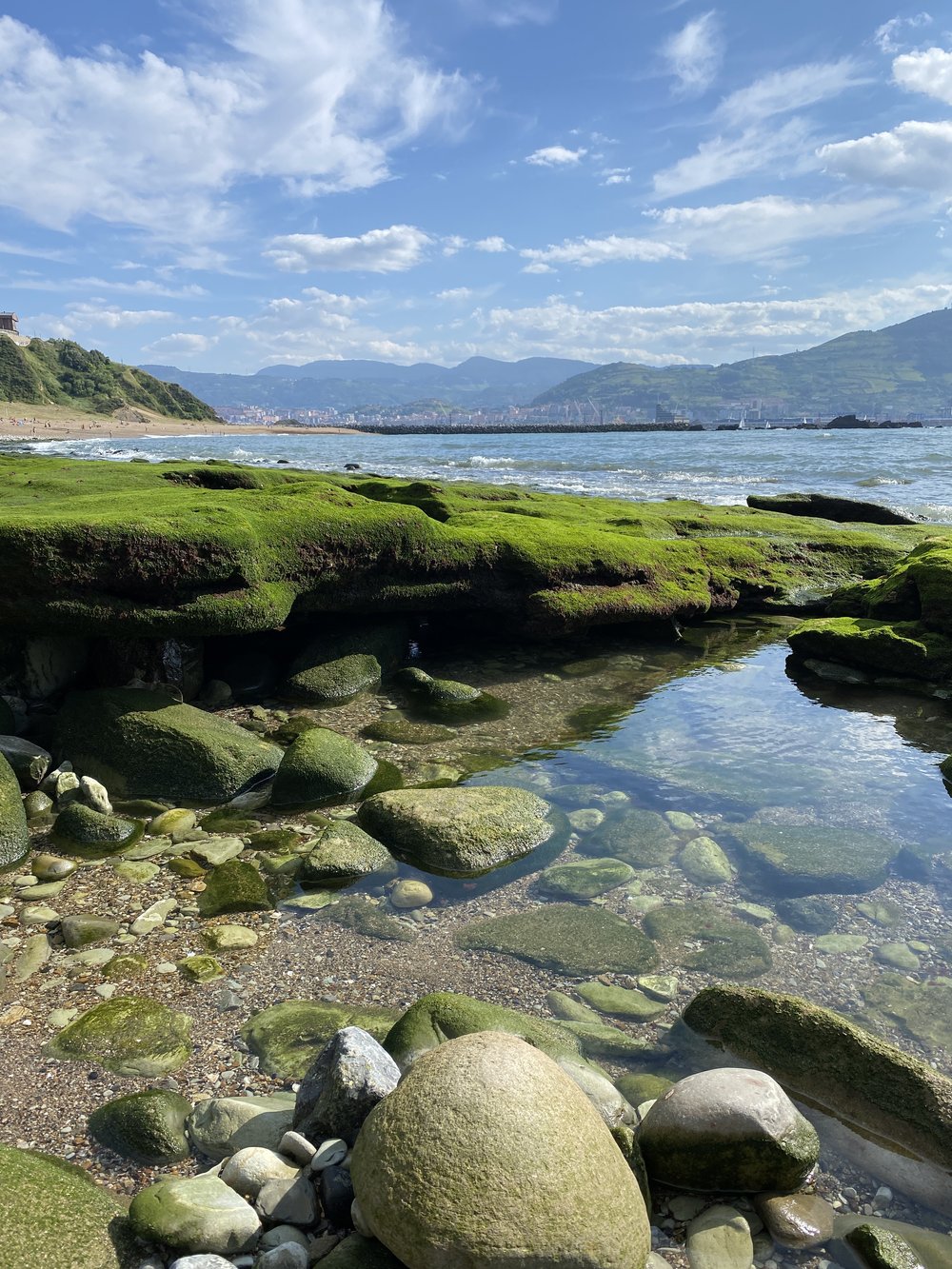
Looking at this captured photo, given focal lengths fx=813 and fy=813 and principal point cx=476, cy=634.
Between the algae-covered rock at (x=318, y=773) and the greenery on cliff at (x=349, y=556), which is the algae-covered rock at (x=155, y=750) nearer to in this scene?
the algae-covered rock at (x=318, y=773)

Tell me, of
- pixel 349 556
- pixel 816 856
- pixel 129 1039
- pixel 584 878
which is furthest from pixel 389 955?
pixel 349 556

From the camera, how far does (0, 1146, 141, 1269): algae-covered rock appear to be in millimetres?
3568

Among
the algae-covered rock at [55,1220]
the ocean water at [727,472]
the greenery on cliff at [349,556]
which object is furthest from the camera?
the ocean water at [727,472]

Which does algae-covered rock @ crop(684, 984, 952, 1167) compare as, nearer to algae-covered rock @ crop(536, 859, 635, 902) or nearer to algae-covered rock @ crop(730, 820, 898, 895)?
algae-covered rock @ crop(536, 859, 635, 902)

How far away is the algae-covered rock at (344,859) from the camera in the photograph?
26.1 feet

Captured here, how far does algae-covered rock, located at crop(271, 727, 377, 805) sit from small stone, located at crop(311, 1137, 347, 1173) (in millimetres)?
5499

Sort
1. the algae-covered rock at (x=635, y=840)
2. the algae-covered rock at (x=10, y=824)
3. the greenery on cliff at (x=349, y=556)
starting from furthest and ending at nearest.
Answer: the greenery on cliff at (x=349, y=556)
the algae-covered rock at (x=635, y=840)
the algae-covered rock at (x=10, y=824)

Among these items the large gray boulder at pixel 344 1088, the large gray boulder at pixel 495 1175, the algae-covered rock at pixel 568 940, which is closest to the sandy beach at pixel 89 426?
the algae-covered rock at pixel 568 940

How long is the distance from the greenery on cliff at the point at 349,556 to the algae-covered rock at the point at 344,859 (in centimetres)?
467

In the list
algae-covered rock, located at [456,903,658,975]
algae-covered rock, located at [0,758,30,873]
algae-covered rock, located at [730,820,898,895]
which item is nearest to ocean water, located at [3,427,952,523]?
algae-covered rock, located at [730,820,898,895]

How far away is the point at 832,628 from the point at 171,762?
12217 millimetres

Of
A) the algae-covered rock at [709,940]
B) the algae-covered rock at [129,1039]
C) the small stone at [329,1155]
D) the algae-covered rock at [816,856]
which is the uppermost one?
the small stone at [329,1155]

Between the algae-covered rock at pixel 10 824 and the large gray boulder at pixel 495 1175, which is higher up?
the large gray boulder at pixel 495 1175

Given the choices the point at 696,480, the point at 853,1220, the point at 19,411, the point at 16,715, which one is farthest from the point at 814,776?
the point at 19,411
